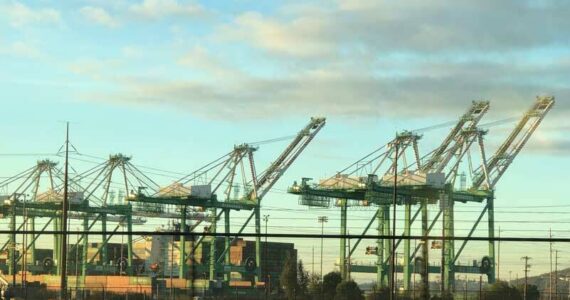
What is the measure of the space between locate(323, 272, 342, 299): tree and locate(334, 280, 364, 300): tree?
0.38m

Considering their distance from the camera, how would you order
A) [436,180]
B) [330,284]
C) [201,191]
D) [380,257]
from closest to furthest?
1. [330,284]
2. [380,257]
3. [436,180]
4. [201,191]

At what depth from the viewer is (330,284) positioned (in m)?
34.9

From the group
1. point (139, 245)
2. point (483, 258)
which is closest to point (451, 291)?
point (483, 258)

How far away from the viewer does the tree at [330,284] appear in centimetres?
3136

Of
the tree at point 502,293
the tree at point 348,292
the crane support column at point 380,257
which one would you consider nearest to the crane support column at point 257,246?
the crane support column at point 380,257

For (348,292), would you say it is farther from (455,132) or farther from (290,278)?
(455,132)

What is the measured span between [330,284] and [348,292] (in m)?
5.96

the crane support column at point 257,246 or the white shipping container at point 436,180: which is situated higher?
the white shipping container at point 436,180

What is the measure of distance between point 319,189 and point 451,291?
186 feet

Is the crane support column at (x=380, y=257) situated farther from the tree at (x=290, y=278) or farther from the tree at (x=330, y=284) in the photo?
the tree at (x=330, y=284)

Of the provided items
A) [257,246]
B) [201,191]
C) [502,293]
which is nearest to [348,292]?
[502,293]

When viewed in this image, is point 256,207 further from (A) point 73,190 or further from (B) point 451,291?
(B) point 451,291

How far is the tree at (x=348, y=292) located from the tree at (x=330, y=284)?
377 millimetres

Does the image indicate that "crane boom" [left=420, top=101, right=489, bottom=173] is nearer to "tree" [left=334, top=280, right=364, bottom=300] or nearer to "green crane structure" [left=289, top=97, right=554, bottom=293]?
"green crane structure" [left=289, top=97, right=554, bottom=293]
